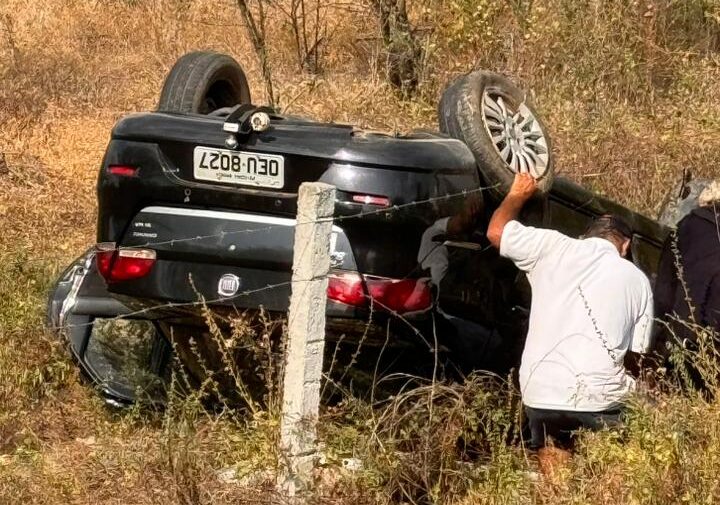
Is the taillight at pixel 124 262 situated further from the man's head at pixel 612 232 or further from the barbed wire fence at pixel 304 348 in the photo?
the man's head at pixel 612 232

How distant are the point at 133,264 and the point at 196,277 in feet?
1.03

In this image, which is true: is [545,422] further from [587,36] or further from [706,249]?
[587,36]

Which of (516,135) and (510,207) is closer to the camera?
(510,207)

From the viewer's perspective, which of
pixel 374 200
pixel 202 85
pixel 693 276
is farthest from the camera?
pixel 202 85

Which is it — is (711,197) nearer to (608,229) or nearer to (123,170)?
(608,229)

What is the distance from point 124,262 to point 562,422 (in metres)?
1.98

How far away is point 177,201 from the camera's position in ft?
16.7

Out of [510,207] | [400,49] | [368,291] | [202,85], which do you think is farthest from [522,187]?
[400,49]

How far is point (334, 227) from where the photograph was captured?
4.84m

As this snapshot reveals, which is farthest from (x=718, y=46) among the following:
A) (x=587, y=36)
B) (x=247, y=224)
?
(x=247, y=224)

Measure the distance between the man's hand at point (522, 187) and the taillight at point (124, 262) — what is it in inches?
62.3

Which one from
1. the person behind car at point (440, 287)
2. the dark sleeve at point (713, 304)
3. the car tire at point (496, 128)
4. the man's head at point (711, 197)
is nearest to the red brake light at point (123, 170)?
the person behind car at point (440, 287)

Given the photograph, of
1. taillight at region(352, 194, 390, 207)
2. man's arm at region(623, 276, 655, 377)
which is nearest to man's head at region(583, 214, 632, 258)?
man's arm at region(623, 276, 655, 377)

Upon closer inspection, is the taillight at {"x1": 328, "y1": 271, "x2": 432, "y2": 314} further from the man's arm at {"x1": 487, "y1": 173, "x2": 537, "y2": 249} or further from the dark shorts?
the dark shorts
